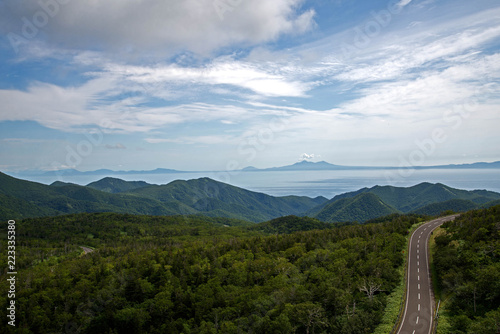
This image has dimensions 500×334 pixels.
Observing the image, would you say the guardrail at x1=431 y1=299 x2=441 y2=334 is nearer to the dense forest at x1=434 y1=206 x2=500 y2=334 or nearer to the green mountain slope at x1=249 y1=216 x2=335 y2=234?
the dense forest at x1=434 y1=206 x2=500 y2=334

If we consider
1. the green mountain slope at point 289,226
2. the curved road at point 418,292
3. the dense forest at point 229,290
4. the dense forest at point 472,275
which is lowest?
the green mountain slope at point 289,226

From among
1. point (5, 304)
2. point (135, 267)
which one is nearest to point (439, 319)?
point (135, 267)

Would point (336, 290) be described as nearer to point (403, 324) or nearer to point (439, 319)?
point (403, 324)

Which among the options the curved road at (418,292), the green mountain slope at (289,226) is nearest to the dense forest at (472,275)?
the curved road at (418,292)

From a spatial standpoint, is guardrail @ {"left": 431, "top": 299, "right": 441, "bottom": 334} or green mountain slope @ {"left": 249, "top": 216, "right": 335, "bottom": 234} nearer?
guardrail @ {"left": 431, "top": 299, "right": 441, "bottom": 334}

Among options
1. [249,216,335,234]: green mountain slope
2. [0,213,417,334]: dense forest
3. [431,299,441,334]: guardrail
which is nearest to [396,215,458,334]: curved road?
[431,299,441,334]: guardrail

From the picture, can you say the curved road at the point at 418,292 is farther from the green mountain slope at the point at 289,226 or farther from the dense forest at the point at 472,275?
the green mountain slope at the point at 289,226

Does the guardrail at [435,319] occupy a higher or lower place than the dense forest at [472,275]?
lower

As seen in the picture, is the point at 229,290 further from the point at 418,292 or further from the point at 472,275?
the point at 472,275
